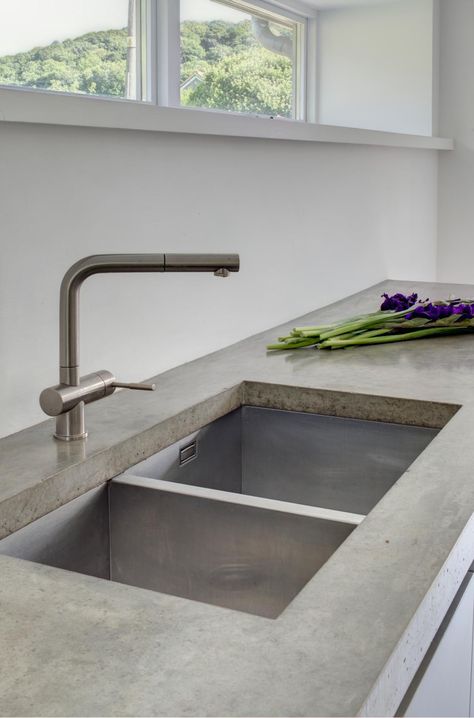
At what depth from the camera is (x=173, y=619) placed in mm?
831

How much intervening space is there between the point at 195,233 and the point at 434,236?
2.09 m

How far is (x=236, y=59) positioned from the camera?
9.66ft

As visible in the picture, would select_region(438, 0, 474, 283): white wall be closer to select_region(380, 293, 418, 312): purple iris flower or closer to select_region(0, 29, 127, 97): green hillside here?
select_region(380, 293, 418, 312): purple iris flower

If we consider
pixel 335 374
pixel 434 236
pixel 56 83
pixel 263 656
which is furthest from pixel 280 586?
pixel 434 236

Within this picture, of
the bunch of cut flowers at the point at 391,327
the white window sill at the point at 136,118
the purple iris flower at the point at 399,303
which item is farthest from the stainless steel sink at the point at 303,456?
the purple iris flower at the point at 399,303

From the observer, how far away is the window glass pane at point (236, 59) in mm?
2656

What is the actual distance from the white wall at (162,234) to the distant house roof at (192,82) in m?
0.45

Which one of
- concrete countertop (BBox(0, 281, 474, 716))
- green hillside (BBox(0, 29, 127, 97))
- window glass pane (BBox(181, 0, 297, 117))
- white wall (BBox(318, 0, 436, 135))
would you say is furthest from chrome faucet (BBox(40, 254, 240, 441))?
white wall (BBox(318, 0, 436, 135))

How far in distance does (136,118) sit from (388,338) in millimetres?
812

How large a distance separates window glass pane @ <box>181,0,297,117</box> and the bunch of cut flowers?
0.93 meters

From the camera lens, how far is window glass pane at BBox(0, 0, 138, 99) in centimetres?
193

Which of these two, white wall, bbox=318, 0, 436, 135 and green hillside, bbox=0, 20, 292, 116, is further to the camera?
white wall, bbox=318, 0, 436, 135

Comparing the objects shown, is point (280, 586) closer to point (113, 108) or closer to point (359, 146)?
point (113, 108)

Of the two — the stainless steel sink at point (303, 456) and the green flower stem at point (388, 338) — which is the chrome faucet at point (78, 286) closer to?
the stainless steel sink at point (303, 456)
